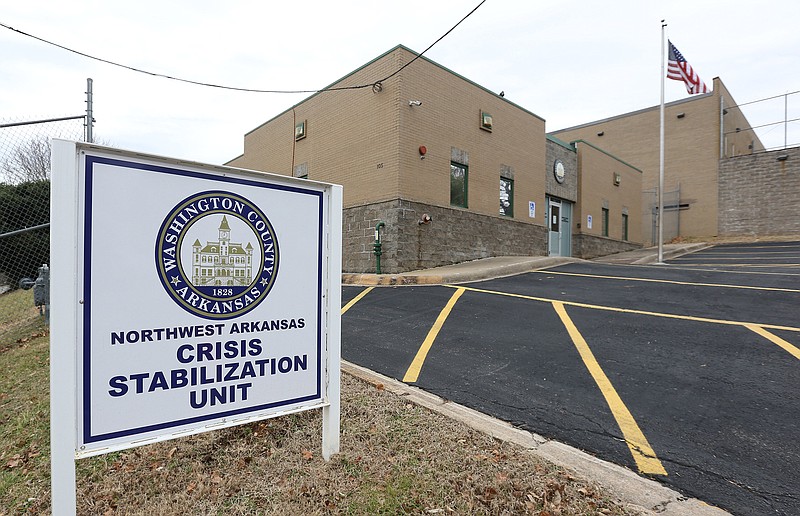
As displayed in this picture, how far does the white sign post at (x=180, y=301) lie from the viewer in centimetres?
215

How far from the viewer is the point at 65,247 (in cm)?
210

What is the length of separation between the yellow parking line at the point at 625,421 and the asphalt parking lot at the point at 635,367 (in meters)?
0.01

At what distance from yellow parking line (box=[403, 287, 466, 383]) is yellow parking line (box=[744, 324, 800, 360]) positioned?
4.13 m

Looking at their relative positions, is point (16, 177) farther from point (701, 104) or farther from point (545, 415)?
point (701, 104)

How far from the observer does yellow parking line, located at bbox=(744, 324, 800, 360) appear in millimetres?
4912

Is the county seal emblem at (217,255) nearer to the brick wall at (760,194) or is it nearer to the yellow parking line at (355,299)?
the yellow parking line at (355,299)

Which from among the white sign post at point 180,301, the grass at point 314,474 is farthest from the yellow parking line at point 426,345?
the white sign post at point 180,301

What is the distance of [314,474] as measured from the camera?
2803mm

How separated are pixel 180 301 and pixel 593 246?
22121 mm

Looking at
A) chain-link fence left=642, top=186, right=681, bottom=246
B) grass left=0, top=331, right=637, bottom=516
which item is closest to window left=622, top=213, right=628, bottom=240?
chain-link fence left=642, top=186, right=681, bottom=246

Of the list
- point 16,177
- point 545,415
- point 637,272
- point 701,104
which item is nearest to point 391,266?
point 637,272

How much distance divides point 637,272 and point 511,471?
35.6 feet

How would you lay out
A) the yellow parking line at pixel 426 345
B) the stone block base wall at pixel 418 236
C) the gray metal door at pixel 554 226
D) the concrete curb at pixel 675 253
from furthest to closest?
1. the gray metal door at pixel 554 226
2. the concrete curb at pixel 675 253
3. the stone block base wall at pixel 418 236
4. the yellow parking line at pixel 426 345

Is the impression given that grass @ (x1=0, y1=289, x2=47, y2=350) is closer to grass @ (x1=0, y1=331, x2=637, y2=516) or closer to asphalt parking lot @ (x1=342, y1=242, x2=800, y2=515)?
grass @ (x1=0, y1=331, x2=637, y2=516)
